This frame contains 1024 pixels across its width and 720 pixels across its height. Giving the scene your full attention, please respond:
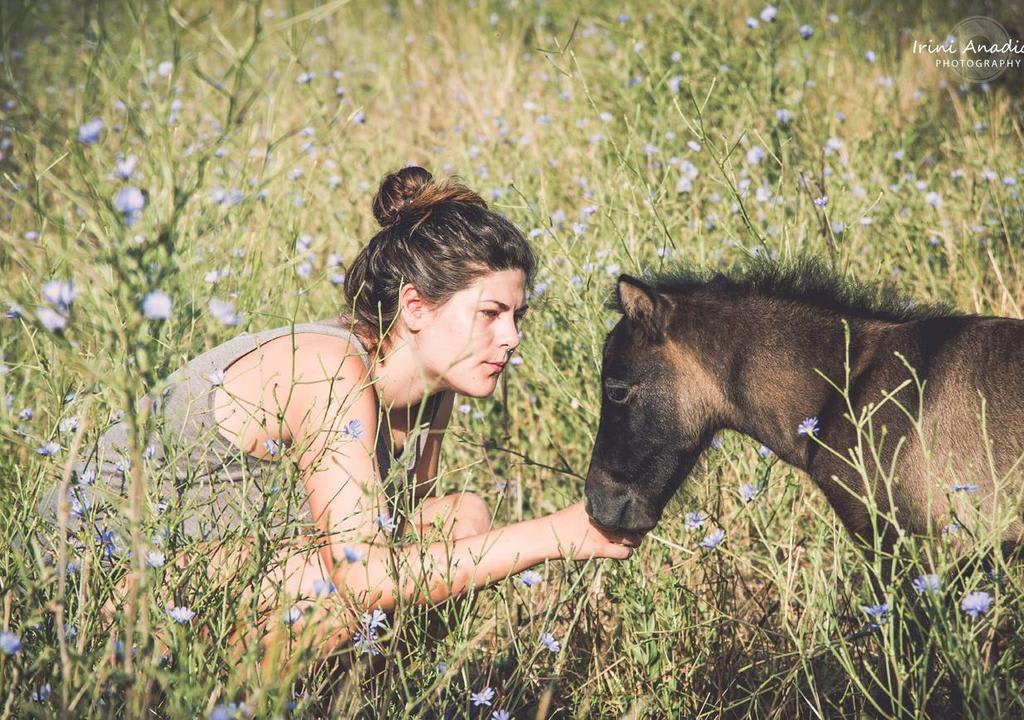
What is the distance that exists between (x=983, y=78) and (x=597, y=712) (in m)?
5.30

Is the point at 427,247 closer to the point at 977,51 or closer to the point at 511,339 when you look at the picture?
the point at 511,339

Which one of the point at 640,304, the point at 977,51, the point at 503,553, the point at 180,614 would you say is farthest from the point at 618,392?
the point at 977,51

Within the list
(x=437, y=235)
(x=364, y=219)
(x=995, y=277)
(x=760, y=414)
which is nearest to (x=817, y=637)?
(x=760, y=414)

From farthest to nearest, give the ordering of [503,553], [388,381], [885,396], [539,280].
Answer: [539,280] < [388,381] < [503,553] < [885,396]

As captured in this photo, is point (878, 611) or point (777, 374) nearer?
point (878, 611)

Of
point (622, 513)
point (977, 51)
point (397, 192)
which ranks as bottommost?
point (622, 513)

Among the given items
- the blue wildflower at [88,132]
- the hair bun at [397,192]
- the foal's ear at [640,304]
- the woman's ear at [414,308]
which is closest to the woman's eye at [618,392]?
the foal's ear at [640,304]

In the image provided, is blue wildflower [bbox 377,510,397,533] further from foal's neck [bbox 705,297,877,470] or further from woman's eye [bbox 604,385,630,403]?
foal's neck [bbox 705,297,877,470]

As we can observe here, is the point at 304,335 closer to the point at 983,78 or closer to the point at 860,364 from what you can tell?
the point at 860,364

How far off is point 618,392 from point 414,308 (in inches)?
27.8

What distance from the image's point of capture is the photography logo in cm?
621

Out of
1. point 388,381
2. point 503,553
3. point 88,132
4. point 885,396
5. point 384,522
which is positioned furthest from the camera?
point 388,381

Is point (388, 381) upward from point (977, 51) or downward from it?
downward

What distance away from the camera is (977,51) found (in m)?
6.47
